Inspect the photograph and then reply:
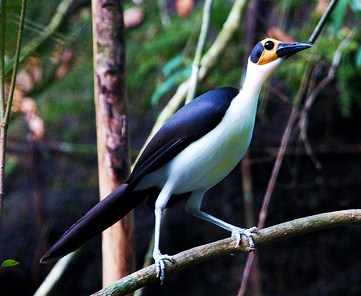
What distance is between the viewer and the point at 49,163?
3.65 m

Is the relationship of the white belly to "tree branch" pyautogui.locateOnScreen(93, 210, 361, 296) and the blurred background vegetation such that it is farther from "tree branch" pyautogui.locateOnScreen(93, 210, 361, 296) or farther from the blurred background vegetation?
the blurred background vegetation

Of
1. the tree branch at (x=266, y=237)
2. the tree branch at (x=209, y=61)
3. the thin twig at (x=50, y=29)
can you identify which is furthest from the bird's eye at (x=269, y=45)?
the thin twig at (x=50, y=29)

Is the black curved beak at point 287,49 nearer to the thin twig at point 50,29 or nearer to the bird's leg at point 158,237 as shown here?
the bird's leg at point 158,237

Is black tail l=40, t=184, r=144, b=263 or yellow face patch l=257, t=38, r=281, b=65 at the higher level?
yellow face patch l=257, t=38, r=281, b=65

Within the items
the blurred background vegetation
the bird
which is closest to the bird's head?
the bird

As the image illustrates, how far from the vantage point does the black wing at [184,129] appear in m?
1.70

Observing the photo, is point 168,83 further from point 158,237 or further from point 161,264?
point 161,264

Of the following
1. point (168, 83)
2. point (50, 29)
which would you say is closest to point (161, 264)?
point (168, 83)

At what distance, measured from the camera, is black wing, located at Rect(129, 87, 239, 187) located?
5.58ft

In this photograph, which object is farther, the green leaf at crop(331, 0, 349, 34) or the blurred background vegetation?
the blurred background vegetation

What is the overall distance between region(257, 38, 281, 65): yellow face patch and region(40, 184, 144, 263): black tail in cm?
53

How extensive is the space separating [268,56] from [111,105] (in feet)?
1.94

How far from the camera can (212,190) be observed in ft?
11.3

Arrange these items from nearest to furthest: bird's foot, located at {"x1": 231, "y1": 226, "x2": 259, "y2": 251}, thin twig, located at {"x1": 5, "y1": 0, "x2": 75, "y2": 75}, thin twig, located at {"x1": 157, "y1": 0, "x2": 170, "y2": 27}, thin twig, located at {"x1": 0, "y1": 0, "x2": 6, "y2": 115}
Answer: thin twig, located at {"x1": 0, "y1": 0, "x2": 6, "y2": 115} < bird's foot, located at {"x1": 231, "y1": 226, "x2": 259, "y2": 251} < thin twig, located at {"x1": 5, "y1": 0, "x2": 75, "y2": 75} < thin twig, located at {"x1": 157, "y1": 0, "x2": 170, "y2": 27}
